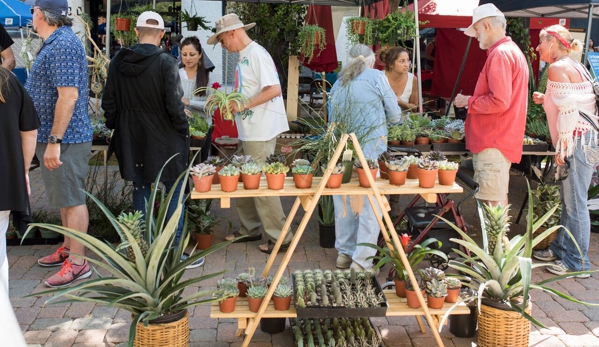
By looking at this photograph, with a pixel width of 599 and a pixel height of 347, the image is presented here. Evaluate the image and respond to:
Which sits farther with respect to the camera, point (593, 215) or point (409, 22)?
point (409, 22)

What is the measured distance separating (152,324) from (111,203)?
2.79m

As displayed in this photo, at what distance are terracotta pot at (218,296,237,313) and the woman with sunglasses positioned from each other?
98.5 inches

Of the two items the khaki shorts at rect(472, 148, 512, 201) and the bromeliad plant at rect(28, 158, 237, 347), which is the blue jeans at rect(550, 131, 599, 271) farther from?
the bromeliad plant at rect(28, 158, 237, 347)

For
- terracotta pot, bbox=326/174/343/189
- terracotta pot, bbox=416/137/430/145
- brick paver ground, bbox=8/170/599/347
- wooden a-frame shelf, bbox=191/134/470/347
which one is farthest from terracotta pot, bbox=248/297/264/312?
terracotta pot, bbox=416/137/430/145

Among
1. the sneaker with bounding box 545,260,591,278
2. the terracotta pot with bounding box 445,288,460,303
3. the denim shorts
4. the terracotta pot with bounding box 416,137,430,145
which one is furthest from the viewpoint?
the terracotta pot with bounding box 416,137,430,145

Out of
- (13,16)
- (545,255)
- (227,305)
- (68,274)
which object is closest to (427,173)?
(227,305)

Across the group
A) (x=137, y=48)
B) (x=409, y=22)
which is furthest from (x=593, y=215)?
(x=137, y=48)

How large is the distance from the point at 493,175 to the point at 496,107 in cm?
52

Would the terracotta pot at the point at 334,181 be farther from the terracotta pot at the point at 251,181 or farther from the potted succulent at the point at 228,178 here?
the potted succulent at the point at 228,178

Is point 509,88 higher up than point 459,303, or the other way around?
point 509,88

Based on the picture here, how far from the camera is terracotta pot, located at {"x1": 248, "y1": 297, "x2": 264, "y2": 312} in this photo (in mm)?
3574

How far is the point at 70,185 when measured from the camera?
15.1 ft

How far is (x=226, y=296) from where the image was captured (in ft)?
11.4

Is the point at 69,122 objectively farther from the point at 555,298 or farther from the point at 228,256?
the point at 555,298
